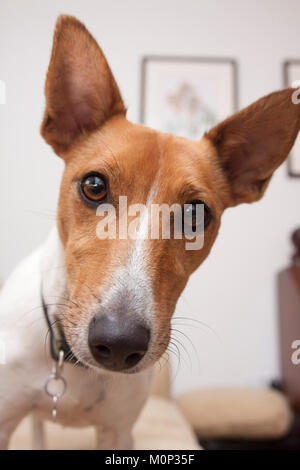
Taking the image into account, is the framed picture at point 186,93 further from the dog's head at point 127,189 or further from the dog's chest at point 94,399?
the dog's chest at point 94,399

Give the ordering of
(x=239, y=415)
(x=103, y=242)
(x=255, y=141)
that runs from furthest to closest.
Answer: (x=239, y=415), (x=255, y=141), (x=103, y=242)

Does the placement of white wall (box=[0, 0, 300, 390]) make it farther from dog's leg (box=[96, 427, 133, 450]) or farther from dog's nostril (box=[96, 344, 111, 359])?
dog's nostril (box=[96, 344, 111, 359])

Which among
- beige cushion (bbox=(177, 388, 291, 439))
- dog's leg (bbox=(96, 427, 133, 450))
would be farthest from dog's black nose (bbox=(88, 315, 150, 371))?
beige cushion (bbox=(177, 388, 291, 439))

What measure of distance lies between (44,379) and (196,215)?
62cm

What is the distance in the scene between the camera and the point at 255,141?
48.9 inches

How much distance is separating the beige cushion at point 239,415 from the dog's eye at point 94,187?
1.81m

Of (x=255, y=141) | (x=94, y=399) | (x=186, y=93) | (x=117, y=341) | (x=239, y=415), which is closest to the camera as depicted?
(x=117, y=341)

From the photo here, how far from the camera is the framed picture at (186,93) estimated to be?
2988 mm

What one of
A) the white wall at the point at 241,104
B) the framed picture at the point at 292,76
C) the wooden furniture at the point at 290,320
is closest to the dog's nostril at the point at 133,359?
the wooden furniture at the point at 290,320

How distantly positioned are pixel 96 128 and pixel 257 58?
2344mm

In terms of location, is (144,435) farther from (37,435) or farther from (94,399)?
(94,399)

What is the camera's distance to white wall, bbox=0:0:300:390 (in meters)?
2.88

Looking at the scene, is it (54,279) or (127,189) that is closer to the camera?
(127,189)

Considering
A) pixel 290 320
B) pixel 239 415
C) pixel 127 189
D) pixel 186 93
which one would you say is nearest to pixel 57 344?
pixel 127 189
